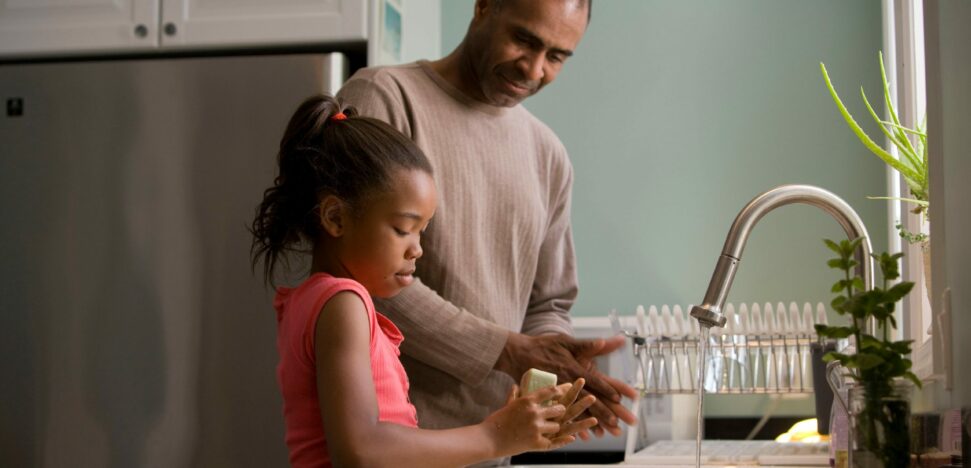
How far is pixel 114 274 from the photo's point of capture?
2.36 m

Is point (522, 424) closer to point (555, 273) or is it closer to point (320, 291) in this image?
point (320, 291)

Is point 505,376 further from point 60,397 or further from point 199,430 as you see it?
point 60,397

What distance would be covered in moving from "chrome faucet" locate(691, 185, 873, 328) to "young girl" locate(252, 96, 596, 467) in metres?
0.15

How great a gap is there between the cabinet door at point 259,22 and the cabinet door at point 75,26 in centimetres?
5

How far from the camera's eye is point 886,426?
829 mm

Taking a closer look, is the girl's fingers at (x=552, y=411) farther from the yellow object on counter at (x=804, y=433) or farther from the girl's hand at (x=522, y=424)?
the yellow object on counter at (x=804, y=433)

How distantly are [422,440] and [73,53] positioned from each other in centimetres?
174

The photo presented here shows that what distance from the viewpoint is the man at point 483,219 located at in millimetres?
1544

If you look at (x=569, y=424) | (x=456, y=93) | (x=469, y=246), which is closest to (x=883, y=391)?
(x=569, y=424)

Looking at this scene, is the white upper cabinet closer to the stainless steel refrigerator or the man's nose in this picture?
the stainless steel refrigerator

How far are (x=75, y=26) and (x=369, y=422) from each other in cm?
175

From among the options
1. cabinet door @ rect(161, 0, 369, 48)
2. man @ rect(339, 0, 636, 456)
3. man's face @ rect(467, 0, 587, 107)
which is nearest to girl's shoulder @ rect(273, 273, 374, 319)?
man @ rect(339, 0, 636, 456)

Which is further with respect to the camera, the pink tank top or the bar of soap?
the bar of soap

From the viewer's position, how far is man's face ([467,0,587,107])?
166cm
